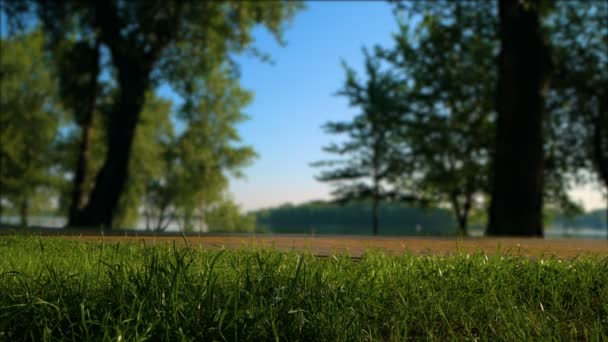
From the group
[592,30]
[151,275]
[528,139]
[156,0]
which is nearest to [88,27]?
[156,0]

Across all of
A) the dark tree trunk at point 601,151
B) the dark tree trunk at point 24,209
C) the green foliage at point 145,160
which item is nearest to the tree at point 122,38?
the dark tree trunk at point 601,151

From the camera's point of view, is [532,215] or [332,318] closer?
[332,318]

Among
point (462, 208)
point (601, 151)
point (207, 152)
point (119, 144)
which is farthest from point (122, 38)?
point (207, 152)

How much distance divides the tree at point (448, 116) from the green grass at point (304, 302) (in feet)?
60.6

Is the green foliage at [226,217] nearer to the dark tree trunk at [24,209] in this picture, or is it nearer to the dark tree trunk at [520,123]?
the dark tree trunk at [24,209]

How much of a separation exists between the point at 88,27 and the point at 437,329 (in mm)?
17766

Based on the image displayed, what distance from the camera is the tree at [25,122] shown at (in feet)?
129

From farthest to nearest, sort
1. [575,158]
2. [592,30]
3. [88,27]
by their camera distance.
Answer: [575,158] < [592,30] < [88,27]

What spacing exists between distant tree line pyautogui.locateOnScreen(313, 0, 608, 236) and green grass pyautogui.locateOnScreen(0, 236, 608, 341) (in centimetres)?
846

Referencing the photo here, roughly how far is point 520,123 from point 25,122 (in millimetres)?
37589

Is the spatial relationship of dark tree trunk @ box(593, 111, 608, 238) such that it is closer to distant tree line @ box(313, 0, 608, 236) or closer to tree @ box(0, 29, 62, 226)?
distant tree line @ box(313, 0, 608, 236)

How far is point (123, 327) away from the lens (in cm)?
279

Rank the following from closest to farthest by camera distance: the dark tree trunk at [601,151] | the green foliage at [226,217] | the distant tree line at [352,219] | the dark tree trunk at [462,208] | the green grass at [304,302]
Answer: the green grass at [304,302]
the dark tree trunk at [601,151]
the dark tree trunk at [462,208]
the green foliage at [226,217]
the distant tree line at [352,219]

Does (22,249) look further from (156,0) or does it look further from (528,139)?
(156,0)
